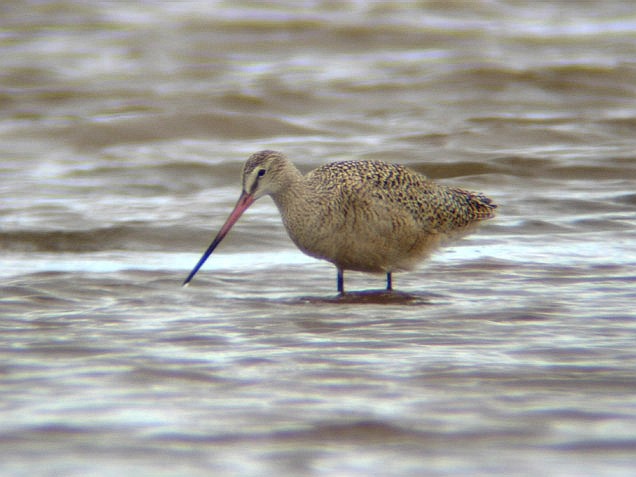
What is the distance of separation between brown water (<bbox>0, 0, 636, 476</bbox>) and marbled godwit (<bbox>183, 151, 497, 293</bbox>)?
0.68ft

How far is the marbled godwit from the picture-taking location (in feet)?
19.8

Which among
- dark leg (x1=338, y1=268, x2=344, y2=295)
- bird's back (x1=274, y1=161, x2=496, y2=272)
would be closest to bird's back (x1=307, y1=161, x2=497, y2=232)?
bird's back (x1=274, y1=161, x2=496, y2=272)

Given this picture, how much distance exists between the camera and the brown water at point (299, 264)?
3754 millimetres

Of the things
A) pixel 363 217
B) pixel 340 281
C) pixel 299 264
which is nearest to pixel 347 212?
pixel 363 217

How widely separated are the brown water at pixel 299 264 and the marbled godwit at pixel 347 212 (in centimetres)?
21

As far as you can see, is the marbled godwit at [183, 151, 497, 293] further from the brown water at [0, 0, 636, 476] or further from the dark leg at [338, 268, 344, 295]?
the brown water at [0, 0, 636, 476]

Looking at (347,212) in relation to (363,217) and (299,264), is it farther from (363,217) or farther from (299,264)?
(299,264)

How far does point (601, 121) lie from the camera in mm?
11719

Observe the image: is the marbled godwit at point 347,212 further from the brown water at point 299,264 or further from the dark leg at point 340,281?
the brown water at point 299,264

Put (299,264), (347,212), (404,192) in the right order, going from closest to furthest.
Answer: (347,212)
(404,192)
(299,264)

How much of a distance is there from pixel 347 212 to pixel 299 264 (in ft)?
3.09

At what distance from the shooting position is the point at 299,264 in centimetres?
693

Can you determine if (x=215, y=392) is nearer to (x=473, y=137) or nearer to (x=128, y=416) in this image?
(x=128, y=416)

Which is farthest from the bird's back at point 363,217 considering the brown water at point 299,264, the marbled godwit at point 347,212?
the brown water at point 299,264
